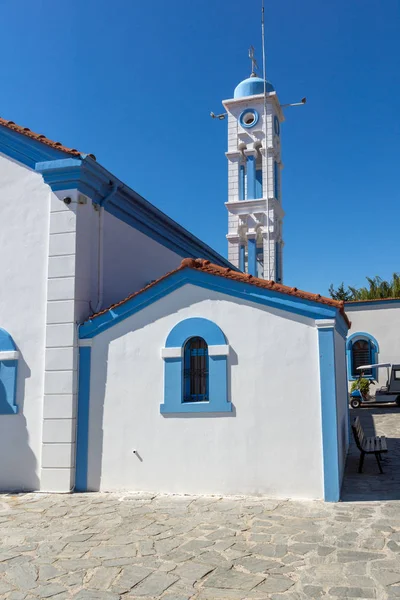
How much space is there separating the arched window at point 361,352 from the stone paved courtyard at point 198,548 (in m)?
15.0

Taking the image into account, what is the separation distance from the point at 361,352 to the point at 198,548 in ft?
59.8

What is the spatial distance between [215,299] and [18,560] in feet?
14.2

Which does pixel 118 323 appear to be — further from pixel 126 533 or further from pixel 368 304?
pixel 368 304

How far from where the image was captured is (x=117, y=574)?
197 inches

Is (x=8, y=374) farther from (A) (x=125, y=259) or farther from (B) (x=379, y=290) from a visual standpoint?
(B) (x=379, y=290)

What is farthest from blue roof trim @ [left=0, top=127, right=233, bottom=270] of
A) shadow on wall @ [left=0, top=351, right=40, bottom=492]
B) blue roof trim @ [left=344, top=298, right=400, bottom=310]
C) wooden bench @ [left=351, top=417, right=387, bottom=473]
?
blue roof trim @ [left=344, top=298, right=400, bottom=310]

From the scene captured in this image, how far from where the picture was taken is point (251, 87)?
70.1ft

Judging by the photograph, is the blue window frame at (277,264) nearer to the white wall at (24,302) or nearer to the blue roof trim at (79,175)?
the blue roof trim at (79,175)

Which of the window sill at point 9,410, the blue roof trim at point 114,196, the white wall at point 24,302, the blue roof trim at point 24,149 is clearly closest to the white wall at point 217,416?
the white wall at point 24,302

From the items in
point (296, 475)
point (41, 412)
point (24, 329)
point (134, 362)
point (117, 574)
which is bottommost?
point (117, 574)

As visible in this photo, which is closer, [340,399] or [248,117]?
[340,399]

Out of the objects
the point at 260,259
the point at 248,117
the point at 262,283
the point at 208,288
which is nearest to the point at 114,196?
the point at 208,288

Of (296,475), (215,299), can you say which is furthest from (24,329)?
(296,475)

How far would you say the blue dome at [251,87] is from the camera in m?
21.3
